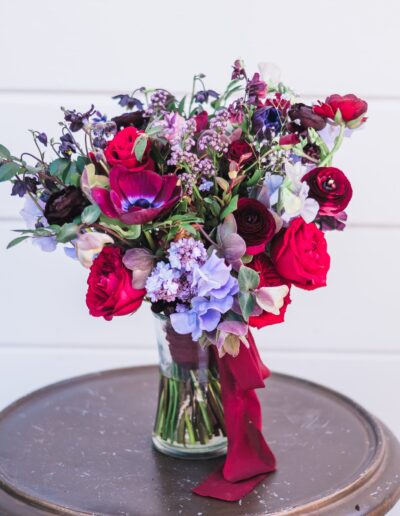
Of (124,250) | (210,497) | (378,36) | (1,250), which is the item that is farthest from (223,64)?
(210,497)

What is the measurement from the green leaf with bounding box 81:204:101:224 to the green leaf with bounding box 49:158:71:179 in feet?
0.26

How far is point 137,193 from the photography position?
81 cm

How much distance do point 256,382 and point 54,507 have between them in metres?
0.28

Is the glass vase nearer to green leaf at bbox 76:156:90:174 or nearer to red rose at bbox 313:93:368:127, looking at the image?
green leaf at bbox 76:156:90:174

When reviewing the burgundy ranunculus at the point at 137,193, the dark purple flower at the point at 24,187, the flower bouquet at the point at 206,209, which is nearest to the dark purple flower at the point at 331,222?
the flower bouquet at the point at 206,209

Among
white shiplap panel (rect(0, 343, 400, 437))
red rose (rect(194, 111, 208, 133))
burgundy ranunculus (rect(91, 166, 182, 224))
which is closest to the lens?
burgundy ranunculus (rect(91, 166, 182, 224))

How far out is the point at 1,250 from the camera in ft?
5.27

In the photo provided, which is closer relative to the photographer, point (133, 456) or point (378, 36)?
point (133, 456)

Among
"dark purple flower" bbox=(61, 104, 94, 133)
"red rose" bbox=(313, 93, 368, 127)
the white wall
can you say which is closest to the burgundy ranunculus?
"dark purple flower" bbox=(61, 104, 94, 133)

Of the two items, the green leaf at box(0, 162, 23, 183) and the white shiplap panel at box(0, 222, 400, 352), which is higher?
the green leaf at box(0, 162, 23, 183)

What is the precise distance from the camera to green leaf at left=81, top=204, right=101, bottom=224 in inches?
32.3

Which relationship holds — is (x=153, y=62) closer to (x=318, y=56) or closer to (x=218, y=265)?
(x=318, y=56)

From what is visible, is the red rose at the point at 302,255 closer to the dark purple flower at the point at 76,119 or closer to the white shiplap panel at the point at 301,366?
the dark purple flower at the point at 76,119

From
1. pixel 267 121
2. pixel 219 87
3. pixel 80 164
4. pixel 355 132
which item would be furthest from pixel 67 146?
pixel 355 132
